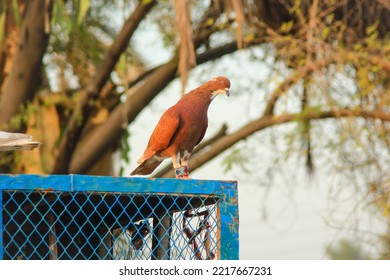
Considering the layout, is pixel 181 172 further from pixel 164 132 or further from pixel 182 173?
pixel 164 132

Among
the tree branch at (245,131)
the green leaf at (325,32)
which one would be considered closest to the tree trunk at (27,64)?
the tree branch at (245,131)

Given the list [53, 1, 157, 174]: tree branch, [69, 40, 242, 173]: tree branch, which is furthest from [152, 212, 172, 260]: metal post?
[69, 40, 242, 173]: tree branch

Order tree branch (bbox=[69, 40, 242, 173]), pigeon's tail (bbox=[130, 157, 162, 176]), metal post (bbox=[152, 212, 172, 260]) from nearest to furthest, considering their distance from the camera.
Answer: metal post (bbox=[152, 212, 172, 260]) < pigeon's tail (bbox=[130, 157, 162, 176]) < tree branch (bbox=[69, 40, 242, 173])

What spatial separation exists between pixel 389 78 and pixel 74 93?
399 cm

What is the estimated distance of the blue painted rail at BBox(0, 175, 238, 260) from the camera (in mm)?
4047

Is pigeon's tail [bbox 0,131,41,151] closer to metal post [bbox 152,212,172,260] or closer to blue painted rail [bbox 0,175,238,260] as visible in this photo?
blue painted rail [bbox 0,175,238,260]

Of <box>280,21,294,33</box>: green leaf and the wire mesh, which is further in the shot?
<box>280,21,294,33</box>: green leaf

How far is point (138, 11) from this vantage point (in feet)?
35.5

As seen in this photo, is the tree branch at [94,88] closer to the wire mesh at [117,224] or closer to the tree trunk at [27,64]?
the tree trunk at [27,64]

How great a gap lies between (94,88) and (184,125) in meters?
6.21

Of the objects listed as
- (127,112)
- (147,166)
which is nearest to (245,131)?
(127,112)

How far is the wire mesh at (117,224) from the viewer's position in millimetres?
4215

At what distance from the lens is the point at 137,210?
14.4 feet

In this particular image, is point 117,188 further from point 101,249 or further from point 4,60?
point 4,60
